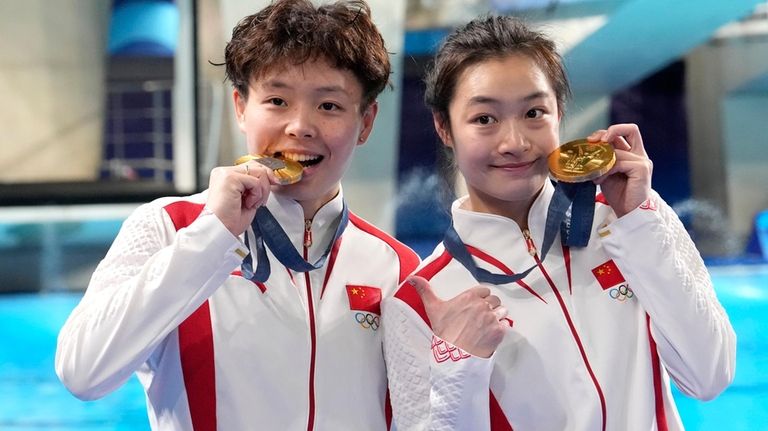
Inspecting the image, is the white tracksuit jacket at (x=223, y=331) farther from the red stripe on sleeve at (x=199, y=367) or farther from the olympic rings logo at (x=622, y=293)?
the olympic rings logo at (x=622, y=293)

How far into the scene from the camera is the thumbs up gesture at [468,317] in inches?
69.9

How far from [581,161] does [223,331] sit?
82 centimetres

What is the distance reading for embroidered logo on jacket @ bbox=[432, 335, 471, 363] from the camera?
1771mm

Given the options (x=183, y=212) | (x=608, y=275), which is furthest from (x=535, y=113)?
(x=183, y=212)

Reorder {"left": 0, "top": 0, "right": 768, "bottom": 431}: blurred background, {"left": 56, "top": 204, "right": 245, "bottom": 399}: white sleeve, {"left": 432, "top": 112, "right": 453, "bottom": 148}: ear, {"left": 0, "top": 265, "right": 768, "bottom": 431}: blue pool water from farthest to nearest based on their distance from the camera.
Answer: {"left": 0, "top": 0, "right": 768, "bottom": 431}: blurred background < {"left": 0, "top": 265, "right": 768, "bottom": 431}: blue pool water < {"left": 432, "top": 112, "right": 453, "bottom": 148}: ear < {"left": 56, "top": 204, "right": 245, "bottom": 399}: white sleeve

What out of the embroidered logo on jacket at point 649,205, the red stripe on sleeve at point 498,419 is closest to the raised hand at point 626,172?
the embroidered logo on jacket at point 649,205

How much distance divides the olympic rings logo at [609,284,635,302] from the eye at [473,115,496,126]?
45 centimetres

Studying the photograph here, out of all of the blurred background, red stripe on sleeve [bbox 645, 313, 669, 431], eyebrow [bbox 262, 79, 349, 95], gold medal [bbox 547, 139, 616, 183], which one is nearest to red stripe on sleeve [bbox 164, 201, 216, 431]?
eyebrow [bbox 262, 79, 349, 95]

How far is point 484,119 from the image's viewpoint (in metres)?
1.92

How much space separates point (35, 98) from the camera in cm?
1120

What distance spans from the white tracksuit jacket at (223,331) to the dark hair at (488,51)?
15.4 inches

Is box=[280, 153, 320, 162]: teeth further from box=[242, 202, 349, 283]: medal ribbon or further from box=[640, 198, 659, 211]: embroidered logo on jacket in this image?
box=[640, 198, 659, 211]: embroidered logo on jacket

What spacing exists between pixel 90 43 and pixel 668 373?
11190mm

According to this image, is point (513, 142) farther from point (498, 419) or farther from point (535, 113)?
point (498, 419)
